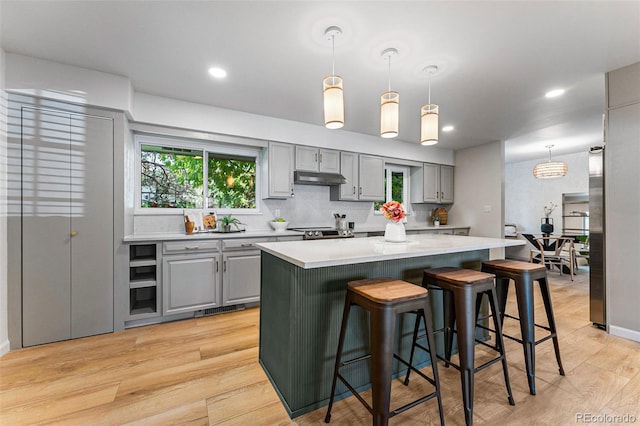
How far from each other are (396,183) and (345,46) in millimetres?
3630

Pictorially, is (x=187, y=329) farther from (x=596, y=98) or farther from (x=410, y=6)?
(x=596, y=98)

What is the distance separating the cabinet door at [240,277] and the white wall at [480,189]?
4.24 meters

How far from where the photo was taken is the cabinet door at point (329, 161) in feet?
13.8

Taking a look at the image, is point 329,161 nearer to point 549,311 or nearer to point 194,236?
point 194,236

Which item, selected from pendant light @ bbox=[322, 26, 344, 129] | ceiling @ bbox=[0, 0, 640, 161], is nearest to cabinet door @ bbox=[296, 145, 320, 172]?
ceiling @ bbox=[0, 0, 640, 161]

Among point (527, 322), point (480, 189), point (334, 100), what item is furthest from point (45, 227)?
point (480, 189)

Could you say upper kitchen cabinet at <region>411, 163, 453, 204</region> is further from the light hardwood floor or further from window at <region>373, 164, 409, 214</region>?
the light hardwood floor

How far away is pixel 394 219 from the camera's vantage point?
217cm

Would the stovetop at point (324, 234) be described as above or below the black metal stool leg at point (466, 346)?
above

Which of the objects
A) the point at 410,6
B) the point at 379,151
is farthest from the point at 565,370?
the point at 379,151

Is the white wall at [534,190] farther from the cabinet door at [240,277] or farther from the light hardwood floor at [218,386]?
the cabinet door at [240,277]

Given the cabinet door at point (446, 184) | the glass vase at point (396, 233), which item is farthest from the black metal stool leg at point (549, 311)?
the cabinet door at point (446, 184)

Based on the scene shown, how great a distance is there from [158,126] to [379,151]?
10.9 ft

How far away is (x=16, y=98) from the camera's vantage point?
2.35m
